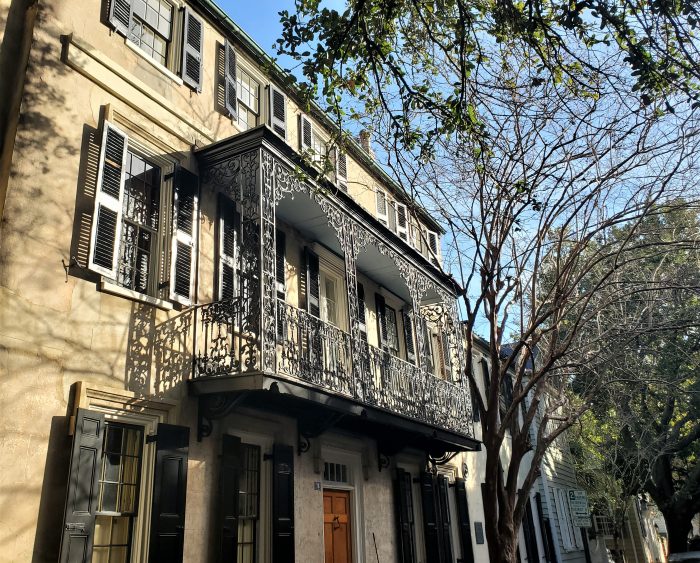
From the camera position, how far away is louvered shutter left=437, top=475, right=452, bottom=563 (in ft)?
42.5

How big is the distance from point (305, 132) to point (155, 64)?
4.00 m

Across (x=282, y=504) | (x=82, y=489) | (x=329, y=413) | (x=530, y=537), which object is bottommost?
(x=530, y=537)

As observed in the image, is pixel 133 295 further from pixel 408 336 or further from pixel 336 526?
pixel 408 336

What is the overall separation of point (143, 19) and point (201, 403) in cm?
544

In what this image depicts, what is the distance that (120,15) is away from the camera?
814cm

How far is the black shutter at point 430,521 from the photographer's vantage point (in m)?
12.4

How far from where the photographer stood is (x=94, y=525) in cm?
605

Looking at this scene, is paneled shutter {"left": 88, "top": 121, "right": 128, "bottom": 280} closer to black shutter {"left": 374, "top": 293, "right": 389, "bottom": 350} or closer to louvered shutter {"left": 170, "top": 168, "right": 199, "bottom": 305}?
louvered shutter {"left": 170, "top": 168, "right": 199, "bottom": 305}

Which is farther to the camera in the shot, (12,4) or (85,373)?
(12,4)

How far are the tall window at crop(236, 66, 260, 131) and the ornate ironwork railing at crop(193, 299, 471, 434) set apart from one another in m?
3.75

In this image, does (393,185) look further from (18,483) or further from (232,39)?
(18,483)

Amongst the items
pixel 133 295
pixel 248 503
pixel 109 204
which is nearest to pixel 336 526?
pixel 248 503

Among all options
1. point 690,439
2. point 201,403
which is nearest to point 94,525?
point 201,403

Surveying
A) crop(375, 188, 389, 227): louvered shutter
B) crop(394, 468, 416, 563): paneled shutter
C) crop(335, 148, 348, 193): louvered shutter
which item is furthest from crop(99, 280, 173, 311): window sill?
crop(375, 188, 389, 227): louvered shutter
